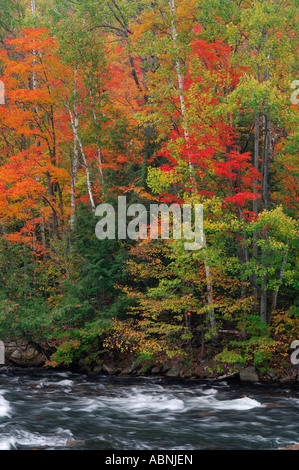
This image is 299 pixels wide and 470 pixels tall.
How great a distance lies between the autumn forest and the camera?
14.2 metres

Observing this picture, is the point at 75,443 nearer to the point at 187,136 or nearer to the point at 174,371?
the point at 174,371

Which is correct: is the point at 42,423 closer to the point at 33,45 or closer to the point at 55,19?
the point at 33,45

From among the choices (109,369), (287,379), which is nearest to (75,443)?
(109,369)

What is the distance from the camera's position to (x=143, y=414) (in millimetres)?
11523

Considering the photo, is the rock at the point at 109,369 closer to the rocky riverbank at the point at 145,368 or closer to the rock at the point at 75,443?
the rocky riverbank at the point at 145,368

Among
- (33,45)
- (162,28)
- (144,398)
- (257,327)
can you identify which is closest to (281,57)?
(162,28)

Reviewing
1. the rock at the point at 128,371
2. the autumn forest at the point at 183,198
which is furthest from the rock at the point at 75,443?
the rock at the point at 128,371

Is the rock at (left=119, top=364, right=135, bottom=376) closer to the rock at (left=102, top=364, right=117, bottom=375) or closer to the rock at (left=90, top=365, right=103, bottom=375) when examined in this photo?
the rock at (left=102, top=364, right=117, bottom=375)

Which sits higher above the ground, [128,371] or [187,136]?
[187,136]

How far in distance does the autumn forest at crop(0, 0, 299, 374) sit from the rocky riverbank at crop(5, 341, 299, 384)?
25 cm

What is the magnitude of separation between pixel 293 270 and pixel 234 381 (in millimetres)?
4021

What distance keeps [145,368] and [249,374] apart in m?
3.68

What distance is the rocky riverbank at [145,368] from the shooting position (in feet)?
46.7

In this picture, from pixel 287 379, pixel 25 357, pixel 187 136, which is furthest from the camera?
pixel 25 357
